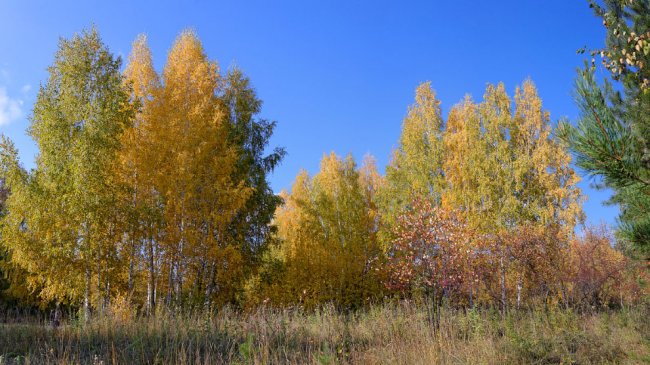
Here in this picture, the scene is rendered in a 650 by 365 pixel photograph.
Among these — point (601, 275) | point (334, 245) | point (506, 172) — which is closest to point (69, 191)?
point (334, 245)

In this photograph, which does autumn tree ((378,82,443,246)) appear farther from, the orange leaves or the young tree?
the young tree

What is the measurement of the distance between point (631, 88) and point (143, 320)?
816 cm

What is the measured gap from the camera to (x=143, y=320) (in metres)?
7.18

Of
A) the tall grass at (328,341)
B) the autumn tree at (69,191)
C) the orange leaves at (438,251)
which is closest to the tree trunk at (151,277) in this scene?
the autumn tree at (69,191)

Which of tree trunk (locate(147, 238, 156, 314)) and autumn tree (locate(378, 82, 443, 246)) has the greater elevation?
autumn tree (locate(378, 82, 443, 246))

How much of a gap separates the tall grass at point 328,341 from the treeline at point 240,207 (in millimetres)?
1506

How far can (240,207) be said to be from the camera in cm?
1230

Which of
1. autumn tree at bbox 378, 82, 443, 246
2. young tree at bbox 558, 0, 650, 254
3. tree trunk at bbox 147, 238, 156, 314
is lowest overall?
tree trunk at bbox 147, 238, 156, 314

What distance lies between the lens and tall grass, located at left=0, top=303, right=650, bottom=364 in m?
5.37

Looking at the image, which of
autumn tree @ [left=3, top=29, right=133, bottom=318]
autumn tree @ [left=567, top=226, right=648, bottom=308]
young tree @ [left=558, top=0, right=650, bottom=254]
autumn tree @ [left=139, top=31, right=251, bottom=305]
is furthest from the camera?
autumn tree @ [left=567, top=226, right=648, bottom=308]

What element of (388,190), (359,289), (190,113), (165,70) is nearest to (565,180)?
(388,190)

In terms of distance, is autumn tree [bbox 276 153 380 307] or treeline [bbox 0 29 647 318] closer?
treeline [bbox 0 29 647 318]

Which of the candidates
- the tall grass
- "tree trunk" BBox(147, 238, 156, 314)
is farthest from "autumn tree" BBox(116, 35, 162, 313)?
the tall grass

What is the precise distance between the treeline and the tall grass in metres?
1.51
